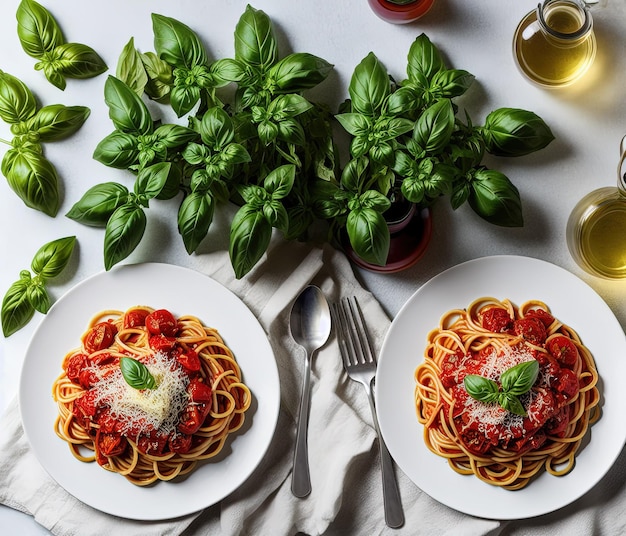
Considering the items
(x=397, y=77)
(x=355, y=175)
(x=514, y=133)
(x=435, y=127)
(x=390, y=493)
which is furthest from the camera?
(x=397, y=77)

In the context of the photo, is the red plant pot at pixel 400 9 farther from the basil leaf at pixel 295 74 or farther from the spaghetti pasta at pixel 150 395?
the spaghetti pasta at pixel 150 395

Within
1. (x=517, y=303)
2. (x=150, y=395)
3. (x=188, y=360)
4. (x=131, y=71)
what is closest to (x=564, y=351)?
(x=517, y=303)

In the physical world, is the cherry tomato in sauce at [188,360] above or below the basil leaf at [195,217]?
below

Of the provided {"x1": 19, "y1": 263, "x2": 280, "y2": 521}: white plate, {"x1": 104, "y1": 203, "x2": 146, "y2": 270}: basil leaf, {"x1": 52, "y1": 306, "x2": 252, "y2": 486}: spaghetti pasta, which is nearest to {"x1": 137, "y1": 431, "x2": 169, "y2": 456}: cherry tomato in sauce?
{"x1": 52, "y1": 306, "x2": 252, "y2": 486}: spaghetti pasta

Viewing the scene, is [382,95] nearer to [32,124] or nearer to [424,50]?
[424,50]

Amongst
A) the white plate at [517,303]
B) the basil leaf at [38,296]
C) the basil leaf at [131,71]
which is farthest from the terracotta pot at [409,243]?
the basil leaf at [38,296]

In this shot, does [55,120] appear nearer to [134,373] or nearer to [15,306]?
[15,306]
